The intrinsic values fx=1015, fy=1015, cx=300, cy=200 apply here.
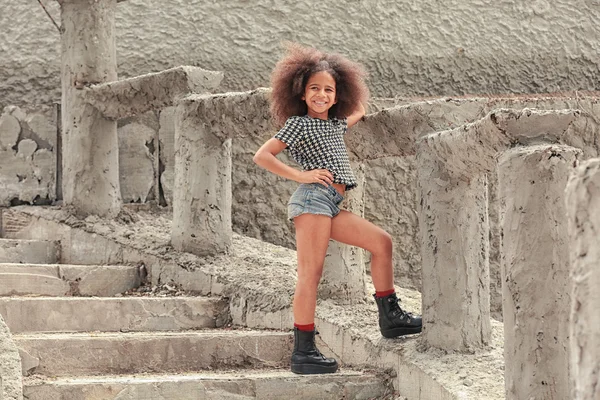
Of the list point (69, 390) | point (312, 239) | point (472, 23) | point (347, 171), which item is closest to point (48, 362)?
point (69, 390)

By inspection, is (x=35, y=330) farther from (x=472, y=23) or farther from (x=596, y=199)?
(x=472, y=23)

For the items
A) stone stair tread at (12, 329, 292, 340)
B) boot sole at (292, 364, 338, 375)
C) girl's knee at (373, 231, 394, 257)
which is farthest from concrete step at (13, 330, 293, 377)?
girl's knee at (373, 231, 394, 257)

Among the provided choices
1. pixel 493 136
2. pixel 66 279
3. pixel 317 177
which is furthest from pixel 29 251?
pixel 493 136

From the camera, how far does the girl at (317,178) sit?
12.2 ft

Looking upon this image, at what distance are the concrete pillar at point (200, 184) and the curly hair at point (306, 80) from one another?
1437mm

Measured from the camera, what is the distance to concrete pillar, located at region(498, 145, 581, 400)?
8.86 feet

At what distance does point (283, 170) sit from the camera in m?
3.65

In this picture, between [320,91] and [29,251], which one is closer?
[320,91]

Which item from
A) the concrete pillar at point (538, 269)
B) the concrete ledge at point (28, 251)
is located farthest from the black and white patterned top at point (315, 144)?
the concrete ledge at point (28, 251)

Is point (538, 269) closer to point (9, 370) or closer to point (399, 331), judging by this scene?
point (399, 331)

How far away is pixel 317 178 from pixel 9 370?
49.4 inches

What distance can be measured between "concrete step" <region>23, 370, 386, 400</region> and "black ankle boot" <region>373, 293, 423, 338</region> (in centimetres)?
20

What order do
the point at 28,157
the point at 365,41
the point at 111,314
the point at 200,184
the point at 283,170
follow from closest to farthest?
1. the point at 283,170
2. the point at 111,314
3. the point at 200,184
4. the point at 28,157
5. the point at 365,41

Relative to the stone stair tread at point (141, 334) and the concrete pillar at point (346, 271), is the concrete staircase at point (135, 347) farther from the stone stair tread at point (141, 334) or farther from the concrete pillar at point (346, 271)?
the concrete pillar at point (346, 271)
